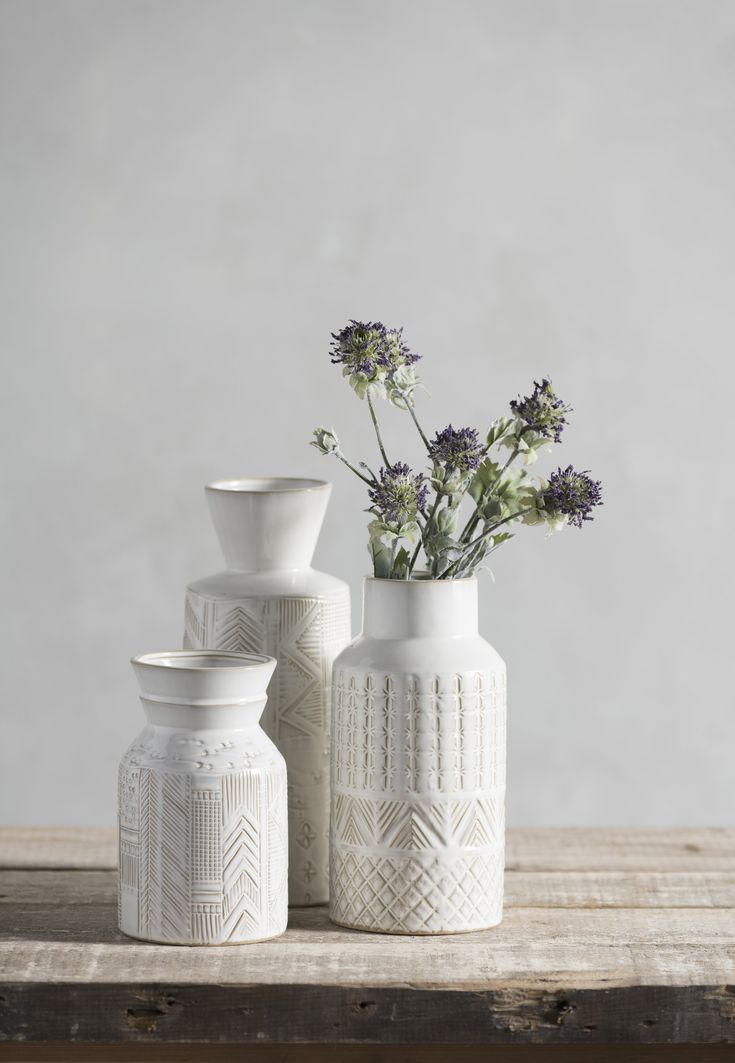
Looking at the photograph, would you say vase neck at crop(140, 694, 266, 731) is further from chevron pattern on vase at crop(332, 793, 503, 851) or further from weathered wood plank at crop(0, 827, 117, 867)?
weathered wood plank at crop(0, 827, 117, 867)

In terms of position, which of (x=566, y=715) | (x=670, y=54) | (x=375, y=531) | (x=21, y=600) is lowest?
(x=566, y=715)

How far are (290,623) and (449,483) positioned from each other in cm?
18

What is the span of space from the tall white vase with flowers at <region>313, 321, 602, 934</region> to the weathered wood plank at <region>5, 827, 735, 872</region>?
9.6 inches

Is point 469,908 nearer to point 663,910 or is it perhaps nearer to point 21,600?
point 663,910

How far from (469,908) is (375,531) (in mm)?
280

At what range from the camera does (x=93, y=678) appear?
2154 millimetres

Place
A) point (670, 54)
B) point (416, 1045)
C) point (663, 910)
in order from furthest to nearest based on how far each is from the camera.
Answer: point (670, 54), point (663, 910), point (416, 1045)

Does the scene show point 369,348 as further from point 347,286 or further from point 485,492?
point 347,286

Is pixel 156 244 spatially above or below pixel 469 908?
above

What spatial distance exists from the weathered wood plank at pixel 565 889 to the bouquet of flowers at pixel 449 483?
11.7 inches

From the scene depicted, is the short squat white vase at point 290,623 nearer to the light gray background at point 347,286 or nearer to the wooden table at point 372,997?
the wooden table at point 372,997

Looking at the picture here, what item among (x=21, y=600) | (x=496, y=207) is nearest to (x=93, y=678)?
(x=21, y=600)

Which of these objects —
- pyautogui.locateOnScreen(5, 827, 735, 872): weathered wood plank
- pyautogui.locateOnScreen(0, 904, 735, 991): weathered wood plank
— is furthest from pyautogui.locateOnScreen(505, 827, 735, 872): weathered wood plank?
pyautogui.locateOnScreen(0, 904, 735, 991): weathered wood plank

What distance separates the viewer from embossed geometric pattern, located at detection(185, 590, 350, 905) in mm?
1057
